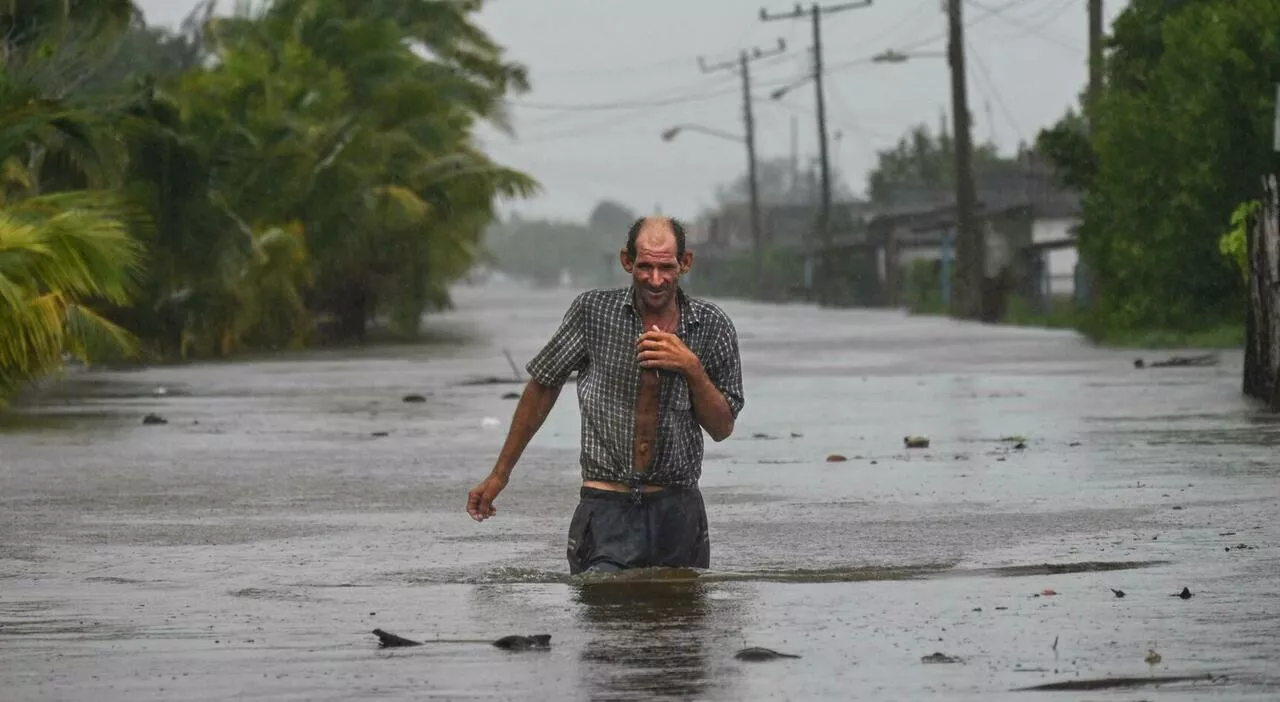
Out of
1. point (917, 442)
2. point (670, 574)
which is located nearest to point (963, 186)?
point (917, 442)

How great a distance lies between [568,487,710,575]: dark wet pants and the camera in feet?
29.4

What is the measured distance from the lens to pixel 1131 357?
33.6 m

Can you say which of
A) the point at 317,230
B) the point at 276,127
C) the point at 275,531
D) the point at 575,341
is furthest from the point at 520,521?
the point at 317,230

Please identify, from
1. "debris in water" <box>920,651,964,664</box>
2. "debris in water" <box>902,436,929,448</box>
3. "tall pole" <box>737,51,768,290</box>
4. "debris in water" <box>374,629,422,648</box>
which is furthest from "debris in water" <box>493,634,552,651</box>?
"tall pole" <box>737,51,768,290</box>

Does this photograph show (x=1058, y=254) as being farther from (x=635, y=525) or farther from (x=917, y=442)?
(x=635, y=525)

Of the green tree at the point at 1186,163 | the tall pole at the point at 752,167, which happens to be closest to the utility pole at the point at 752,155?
the tall pole at the point at 752,167

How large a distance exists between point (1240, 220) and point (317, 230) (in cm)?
1788

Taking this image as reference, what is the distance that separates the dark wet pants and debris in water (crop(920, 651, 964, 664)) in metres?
1.47

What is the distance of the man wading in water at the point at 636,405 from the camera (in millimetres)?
8672

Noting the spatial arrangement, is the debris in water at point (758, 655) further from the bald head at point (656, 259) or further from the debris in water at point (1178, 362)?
the debris in water at point (1178, 362)

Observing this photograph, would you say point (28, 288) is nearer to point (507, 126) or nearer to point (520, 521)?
point (520, 521)

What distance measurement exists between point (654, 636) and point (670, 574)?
3.28 ft

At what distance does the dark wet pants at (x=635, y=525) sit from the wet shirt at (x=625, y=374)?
0.27 feet

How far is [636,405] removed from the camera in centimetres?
881
